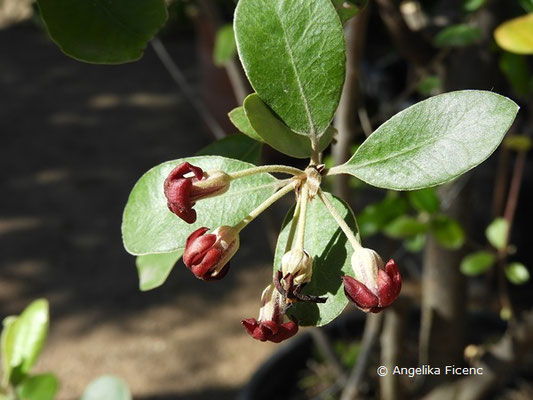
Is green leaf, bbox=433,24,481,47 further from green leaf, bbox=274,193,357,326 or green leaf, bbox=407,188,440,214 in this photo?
green leaf, bbox=274,193,357,326

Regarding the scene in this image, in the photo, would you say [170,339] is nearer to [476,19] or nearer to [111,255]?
[111,255]

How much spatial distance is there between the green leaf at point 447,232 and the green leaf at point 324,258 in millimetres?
585

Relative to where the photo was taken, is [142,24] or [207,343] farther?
[207,343]

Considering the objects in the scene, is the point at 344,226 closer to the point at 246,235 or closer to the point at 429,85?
the point at 429,85

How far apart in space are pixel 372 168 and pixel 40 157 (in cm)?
291

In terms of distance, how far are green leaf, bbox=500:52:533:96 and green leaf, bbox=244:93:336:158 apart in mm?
566

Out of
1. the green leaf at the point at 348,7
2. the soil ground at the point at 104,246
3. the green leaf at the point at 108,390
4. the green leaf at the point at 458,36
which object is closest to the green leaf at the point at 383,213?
the green leaf at the point at 458,36

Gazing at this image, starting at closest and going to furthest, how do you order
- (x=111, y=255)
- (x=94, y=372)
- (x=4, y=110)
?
(x=94, y=372), (x=111, y=255), (x=4, y=110)

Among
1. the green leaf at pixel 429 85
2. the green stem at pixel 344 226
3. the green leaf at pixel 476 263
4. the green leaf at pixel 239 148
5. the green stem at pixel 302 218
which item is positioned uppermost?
the green stem at pixel 302 218

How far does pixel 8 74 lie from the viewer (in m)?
3.87

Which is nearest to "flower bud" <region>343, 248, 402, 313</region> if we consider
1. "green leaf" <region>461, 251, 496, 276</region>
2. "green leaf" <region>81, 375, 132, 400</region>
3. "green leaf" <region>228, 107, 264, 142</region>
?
"green leaf" <region>228, 107, 264, 142</region>

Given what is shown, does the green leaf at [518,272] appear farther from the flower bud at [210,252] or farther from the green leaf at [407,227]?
the flower bud at [210,252]

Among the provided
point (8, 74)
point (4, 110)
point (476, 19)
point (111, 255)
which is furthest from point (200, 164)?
point (8, 74)

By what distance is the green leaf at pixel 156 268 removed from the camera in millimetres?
621
